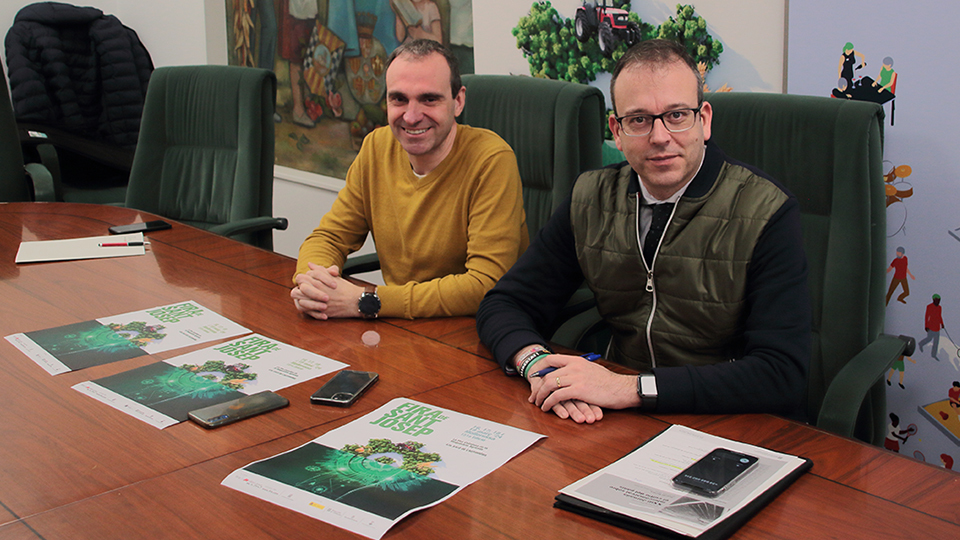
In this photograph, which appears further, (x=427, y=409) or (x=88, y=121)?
(x=88, y=121)

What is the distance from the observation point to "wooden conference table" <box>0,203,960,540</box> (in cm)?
92

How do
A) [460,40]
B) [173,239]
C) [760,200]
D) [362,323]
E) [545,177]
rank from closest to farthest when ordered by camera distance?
[760,200], [362,323], [545,177], [173,239], [460,40]

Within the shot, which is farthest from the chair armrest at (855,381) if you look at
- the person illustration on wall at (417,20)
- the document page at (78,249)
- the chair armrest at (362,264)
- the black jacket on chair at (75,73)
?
the black jacket on chair at (75,73)

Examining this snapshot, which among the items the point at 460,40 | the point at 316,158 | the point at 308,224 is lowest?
the point at 308,224

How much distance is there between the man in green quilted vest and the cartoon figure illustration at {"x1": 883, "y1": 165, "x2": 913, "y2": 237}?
2.42 ft

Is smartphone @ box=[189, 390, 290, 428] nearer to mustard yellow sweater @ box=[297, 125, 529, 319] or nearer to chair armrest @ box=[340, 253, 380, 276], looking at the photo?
mustard yellow sweater @ box=[297, 125, 529, 319]

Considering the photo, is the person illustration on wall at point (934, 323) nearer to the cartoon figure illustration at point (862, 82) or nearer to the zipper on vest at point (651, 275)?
the cartoon figure illustration at point (862, 82)

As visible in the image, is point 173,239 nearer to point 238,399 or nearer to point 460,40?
point 238,399

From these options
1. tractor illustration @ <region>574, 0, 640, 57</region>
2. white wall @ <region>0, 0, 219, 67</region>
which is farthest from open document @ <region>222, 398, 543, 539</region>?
white wall @ <region>0, 0, 219, 67</region>

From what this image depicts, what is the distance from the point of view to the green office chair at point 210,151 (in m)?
2.67

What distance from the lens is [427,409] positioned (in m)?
1.23

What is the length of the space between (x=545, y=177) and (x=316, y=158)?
7.82 feet

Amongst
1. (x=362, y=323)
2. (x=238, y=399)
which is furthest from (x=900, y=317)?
(x=238, y=399)

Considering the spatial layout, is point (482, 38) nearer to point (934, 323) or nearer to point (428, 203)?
point (428, 203)
